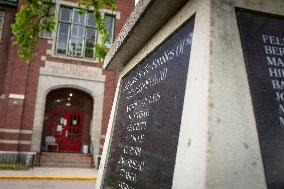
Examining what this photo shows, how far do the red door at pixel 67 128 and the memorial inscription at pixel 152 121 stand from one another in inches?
610

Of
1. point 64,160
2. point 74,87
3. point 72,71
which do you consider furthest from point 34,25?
point 64,160

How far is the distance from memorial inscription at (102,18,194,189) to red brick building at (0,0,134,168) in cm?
1406

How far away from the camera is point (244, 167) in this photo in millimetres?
1003

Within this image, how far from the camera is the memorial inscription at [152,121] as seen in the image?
1.37 metres

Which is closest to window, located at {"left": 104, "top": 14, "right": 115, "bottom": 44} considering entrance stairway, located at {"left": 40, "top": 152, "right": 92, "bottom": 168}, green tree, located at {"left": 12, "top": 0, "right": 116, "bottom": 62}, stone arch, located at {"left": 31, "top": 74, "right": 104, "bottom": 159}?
stone arch, located at {"left": 31, "top": 74, "right": 104, "bottom": 159}

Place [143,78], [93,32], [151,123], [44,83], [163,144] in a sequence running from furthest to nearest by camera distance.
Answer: [93,32] < [44,83] < [143,78] < [151,123] < [163,144]

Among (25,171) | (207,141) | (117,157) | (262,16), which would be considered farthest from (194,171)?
(25,171)

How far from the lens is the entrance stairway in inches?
597

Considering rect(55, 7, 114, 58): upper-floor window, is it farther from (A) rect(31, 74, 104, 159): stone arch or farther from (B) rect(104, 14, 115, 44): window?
(A) rect(31, 74, 104, 159): stone arch

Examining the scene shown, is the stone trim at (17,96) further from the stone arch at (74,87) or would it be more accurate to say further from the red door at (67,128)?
the red door at (67,128)

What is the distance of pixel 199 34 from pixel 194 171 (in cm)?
56

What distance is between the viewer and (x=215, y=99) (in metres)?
1.07

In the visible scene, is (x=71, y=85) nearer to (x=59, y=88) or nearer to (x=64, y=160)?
(x=59, y=88)

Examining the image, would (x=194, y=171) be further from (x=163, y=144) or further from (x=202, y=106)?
(x=163, y=144)
